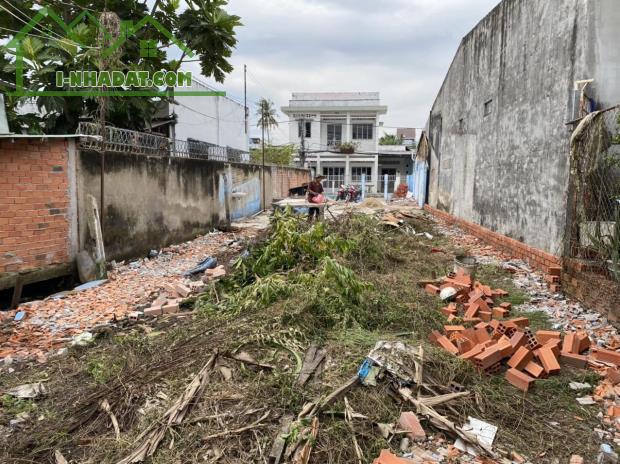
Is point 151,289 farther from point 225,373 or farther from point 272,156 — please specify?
point 272,156

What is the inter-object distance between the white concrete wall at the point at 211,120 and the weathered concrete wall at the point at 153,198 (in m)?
4.92

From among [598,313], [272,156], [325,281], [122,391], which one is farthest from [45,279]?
[272,156]

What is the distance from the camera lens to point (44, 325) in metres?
4.09

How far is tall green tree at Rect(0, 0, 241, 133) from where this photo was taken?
729 centimetres

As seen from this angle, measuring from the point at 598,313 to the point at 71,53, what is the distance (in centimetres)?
869

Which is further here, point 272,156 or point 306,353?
point 272,156

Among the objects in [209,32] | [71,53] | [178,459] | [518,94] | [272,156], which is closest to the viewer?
[178,459]

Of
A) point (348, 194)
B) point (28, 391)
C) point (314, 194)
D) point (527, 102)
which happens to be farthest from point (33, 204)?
point (348, 194)

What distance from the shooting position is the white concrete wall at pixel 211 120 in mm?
15344

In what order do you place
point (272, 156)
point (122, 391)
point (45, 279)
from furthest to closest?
point (272, 156)
point (45, 279)
point (122, 391)

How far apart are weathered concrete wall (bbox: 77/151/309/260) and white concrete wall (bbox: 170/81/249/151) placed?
492cm

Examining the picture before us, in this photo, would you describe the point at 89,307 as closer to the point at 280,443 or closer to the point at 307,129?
the point at 280,443

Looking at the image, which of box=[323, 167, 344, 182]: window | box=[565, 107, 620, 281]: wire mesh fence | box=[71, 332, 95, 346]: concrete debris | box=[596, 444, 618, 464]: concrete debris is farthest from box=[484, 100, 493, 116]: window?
box=[323, 167, 344, 182]: window

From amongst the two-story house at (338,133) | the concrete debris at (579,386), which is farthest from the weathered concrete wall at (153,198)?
the two-story house at (338,133)
